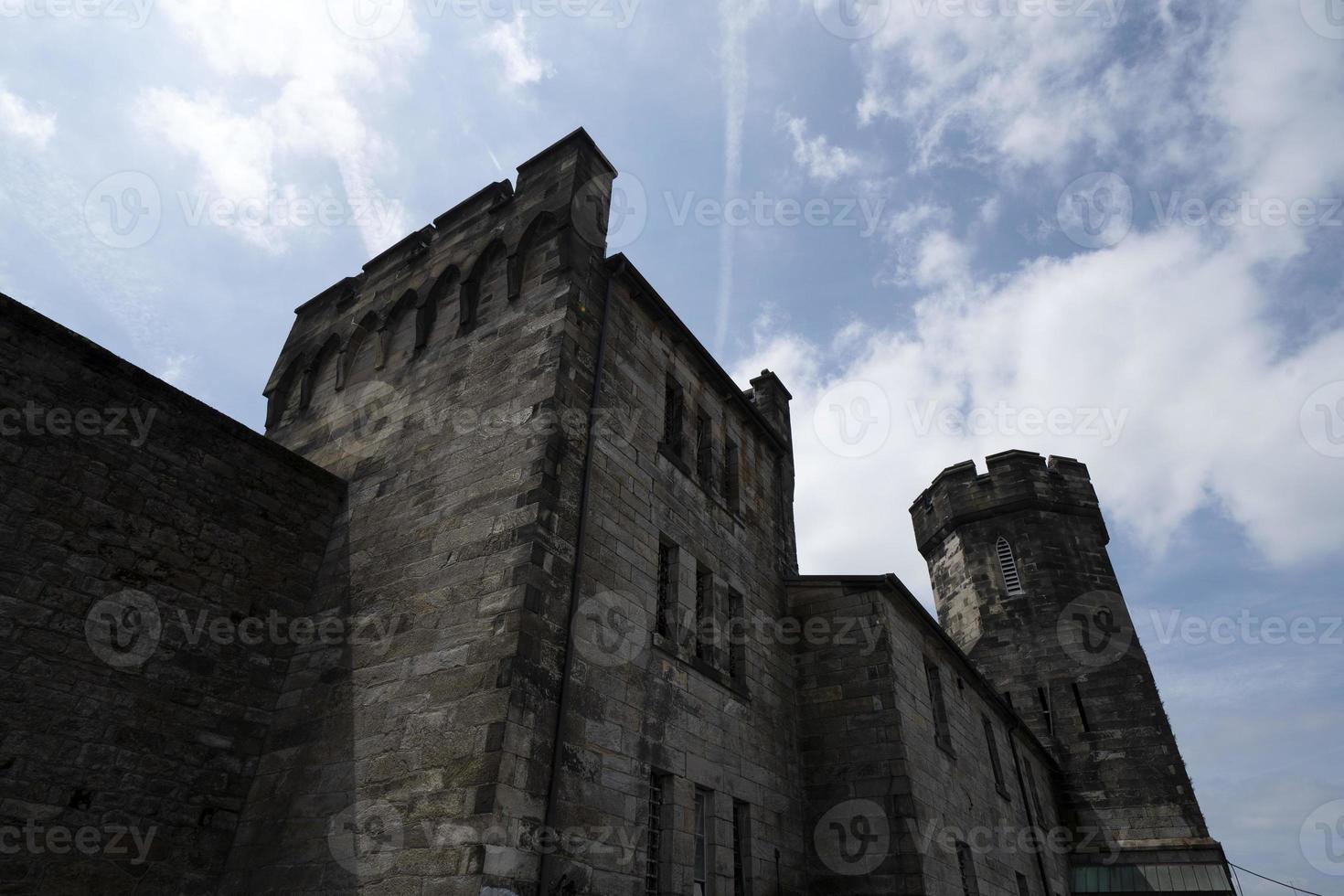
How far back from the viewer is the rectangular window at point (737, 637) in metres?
10.6

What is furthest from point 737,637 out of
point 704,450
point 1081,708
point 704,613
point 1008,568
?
point 1008,568

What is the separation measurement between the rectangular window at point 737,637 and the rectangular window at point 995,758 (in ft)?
26.3

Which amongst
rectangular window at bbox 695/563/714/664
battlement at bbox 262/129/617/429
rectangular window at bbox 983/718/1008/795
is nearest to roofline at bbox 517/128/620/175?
battlement at bbox 262/129/617/429

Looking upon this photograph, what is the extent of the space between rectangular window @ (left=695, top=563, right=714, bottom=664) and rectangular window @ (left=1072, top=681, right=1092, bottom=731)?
16.2 m

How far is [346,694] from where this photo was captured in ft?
25.8

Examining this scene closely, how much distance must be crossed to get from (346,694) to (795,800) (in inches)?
247

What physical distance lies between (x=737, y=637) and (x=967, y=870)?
5783 mm

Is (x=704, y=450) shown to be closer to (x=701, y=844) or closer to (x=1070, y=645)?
(x=701, y=844)

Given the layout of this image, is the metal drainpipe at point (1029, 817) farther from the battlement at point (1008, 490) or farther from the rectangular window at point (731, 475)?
the rectangular window at point (731, 475)

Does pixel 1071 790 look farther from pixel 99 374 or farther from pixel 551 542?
pixel 99 374

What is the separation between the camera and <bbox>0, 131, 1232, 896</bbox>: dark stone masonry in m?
6.79

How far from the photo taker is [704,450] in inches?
473

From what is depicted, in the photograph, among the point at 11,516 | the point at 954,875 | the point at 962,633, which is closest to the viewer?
the point at 11,516

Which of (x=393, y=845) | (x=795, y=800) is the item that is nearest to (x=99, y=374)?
(x=393, y=845)
